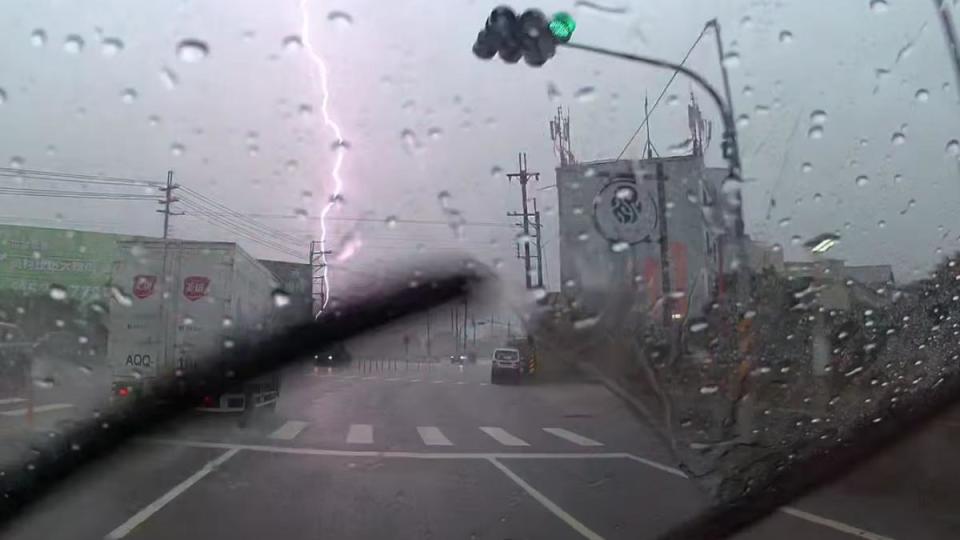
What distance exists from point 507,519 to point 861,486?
3.36 metres

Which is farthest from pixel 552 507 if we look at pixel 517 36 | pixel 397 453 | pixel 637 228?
pixel 397 453

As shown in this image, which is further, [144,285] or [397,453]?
[144,285]

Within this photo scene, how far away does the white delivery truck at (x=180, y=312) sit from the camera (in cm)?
1363

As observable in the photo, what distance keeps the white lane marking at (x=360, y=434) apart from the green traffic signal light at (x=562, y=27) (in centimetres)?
699

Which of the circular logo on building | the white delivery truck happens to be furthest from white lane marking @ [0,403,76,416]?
the circular logo on building

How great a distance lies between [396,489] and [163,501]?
208 centimetres

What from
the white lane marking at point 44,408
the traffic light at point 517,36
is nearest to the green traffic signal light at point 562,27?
the traffic light at point 517,36

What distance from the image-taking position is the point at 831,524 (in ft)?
22.4

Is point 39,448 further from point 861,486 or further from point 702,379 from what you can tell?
point 861,486

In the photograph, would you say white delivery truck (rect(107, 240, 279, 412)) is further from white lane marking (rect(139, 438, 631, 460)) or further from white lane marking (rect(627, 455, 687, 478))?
white lane marking (rect(627, 455, 687, 478))

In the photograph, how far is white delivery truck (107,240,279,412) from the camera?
13.6m

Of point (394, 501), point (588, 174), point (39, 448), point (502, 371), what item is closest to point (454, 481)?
point (394, 501)

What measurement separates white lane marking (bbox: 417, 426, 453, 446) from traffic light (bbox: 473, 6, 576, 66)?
669cm

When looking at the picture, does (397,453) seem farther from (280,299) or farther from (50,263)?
(50,263)
